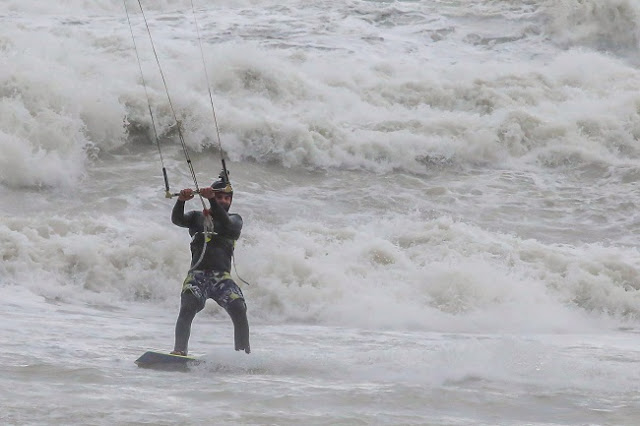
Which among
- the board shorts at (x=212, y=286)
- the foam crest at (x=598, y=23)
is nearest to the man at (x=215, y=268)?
the board shorts at (x=212, y=286)

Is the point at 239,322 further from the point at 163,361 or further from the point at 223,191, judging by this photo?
the point at 223,191

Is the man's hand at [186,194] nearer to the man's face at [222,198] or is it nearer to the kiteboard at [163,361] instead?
the man's face at [222,198]

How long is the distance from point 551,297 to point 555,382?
4.39 metres

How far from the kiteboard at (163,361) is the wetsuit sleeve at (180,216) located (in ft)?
2.66

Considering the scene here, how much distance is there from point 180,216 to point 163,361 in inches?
34.8

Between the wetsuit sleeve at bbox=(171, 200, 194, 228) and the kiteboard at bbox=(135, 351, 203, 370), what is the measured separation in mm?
811

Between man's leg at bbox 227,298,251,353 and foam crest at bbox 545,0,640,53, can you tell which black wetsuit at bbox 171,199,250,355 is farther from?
foam crest at bbox 545,0,640,53

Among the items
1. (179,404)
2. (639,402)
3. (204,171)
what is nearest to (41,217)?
(204,171)

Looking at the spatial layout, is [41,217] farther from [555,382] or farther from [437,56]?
[437,56]

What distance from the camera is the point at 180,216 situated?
6.33 m

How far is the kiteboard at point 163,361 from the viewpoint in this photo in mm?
6102

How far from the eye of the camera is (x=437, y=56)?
19672 millimetres

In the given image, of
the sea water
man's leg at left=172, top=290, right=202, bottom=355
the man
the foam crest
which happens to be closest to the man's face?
the man

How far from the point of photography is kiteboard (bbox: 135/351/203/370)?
20.0 feet
